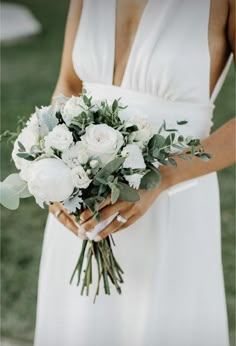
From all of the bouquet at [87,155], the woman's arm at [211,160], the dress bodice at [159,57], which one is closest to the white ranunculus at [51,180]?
the bouquet at [87,155]

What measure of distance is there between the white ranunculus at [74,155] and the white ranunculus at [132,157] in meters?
0.12

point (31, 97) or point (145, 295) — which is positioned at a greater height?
point (145, 295)

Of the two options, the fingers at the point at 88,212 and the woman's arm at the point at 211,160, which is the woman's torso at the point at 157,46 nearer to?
the woman's arm at the point at 211,160

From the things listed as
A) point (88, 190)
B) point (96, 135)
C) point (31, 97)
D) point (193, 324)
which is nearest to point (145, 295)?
point (193, 324)

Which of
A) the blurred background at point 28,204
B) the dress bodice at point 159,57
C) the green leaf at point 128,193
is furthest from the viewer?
the blurred background at point 28,204

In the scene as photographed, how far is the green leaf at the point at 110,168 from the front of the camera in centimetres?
221

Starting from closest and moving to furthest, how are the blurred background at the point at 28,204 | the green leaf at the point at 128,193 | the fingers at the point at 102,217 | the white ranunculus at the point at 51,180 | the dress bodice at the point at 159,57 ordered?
1. the white ranunculus at the point at 51,180
2. the green leaf at the point at 128,193
3. the fingers at the point at 102,217
4. the dress bodice at the point at 159,57
5. the blurred background at the point at 28,204

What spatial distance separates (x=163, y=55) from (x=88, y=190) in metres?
0.58

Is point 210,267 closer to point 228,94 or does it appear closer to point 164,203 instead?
point 164,203

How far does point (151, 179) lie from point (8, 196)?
0.48 m

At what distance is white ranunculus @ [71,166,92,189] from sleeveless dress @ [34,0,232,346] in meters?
0.42

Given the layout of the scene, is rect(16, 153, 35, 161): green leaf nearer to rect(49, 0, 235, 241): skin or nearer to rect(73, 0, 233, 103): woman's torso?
rect(49, 0, 235, 241): skin

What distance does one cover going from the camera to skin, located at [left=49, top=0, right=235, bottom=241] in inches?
97.7

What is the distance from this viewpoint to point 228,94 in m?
8.17
